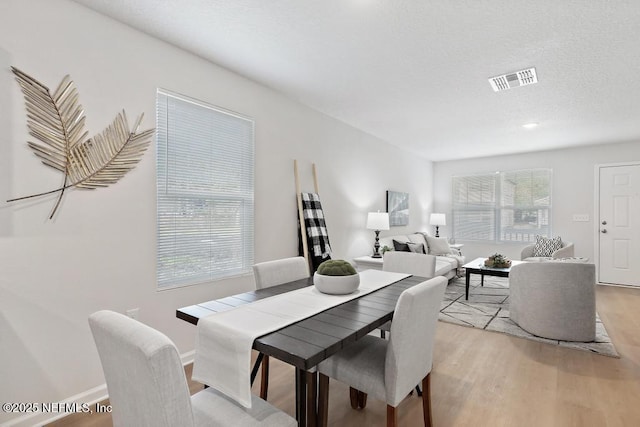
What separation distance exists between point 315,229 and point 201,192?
1.38m

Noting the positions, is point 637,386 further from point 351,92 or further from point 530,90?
point 351,92

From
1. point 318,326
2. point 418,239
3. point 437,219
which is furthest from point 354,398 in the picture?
point 437,219

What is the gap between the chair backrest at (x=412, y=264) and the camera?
2.62 m

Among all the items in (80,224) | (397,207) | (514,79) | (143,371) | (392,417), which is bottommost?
(392,417)

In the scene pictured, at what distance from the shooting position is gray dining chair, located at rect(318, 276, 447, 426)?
1.43 meters

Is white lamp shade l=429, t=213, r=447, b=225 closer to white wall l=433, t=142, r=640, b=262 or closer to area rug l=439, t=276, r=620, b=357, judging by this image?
white wall l=433, t=142, r=640, b=262

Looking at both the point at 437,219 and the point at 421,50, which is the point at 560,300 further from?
the point at 437,219

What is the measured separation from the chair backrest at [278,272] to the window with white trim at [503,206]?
215 inches

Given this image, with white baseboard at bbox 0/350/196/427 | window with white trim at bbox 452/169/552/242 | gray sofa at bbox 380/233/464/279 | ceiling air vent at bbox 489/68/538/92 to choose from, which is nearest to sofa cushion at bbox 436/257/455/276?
gray sofa at bbox 380/233/464/279

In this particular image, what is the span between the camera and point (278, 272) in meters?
2.29

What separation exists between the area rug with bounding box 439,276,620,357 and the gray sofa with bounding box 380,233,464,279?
0.31 m

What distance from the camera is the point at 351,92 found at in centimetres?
331

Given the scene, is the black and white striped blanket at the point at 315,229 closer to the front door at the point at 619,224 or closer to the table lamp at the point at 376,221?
the table lamp at the point at 376,221

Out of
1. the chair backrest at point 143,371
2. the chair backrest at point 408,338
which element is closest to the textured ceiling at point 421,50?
the chair backrest at point 408,338
